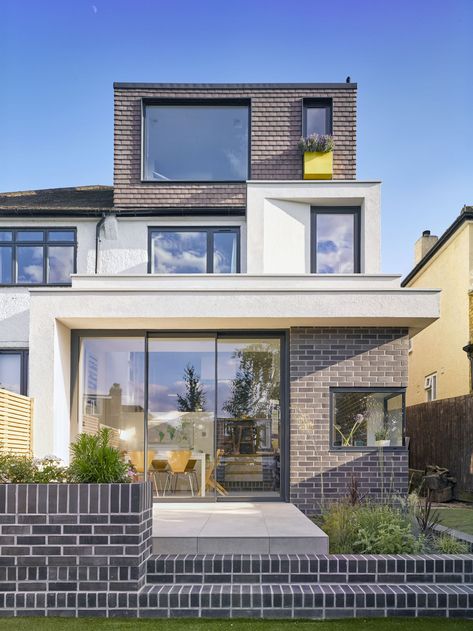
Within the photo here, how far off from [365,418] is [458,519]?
233 centimetres

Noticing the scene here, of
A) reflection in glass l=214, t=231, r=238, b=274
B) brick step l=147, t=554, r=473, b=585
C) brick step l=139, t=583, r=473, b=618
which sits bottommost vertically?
brick step l=139, t=583, r=473, b=618

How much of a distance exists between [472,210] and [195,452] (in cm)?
1046

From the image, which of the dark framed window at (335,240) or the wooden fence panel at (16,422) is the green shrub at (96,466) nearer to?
the wooden fence panel at (16,422)

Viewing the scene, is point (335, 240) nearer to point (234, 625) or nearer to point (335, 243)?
point (335, 243)

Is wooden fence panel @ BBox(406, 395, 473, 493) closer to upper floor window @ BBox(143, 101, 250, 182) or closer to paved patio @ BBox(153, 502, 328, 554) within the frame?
paved patio @ BBox(153, 502, 328, 554)

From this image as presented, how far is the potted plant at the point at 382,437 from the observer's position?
12723 millimetres

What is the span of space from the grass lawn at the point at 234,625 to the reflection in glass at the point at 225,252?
954 centimetres

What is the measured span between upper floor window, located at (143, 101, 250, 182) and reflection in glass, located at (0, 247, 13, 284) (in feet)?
11.6

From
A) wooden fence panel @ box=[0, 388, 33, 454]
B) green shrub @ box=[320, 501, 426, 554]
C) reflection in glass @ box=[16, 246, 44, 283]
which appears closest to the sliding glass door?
wooden fence panel @ box=[0, 388, 33, 454]

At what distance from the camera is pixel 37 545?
22.9 ft

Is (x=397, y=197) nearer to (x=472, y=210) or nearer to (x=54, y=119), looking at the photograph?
(x=472, y=210)

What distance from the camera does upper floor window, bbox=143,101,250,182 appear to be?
16.2 metres

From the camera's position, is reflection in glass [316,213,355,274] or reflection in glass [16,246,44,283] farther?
reflection in glass [16,246,44,283]

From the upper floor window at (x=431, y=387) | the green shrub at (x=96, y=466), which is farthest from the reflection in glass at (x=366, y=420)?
the upper floor window at (x=431, y=387)
